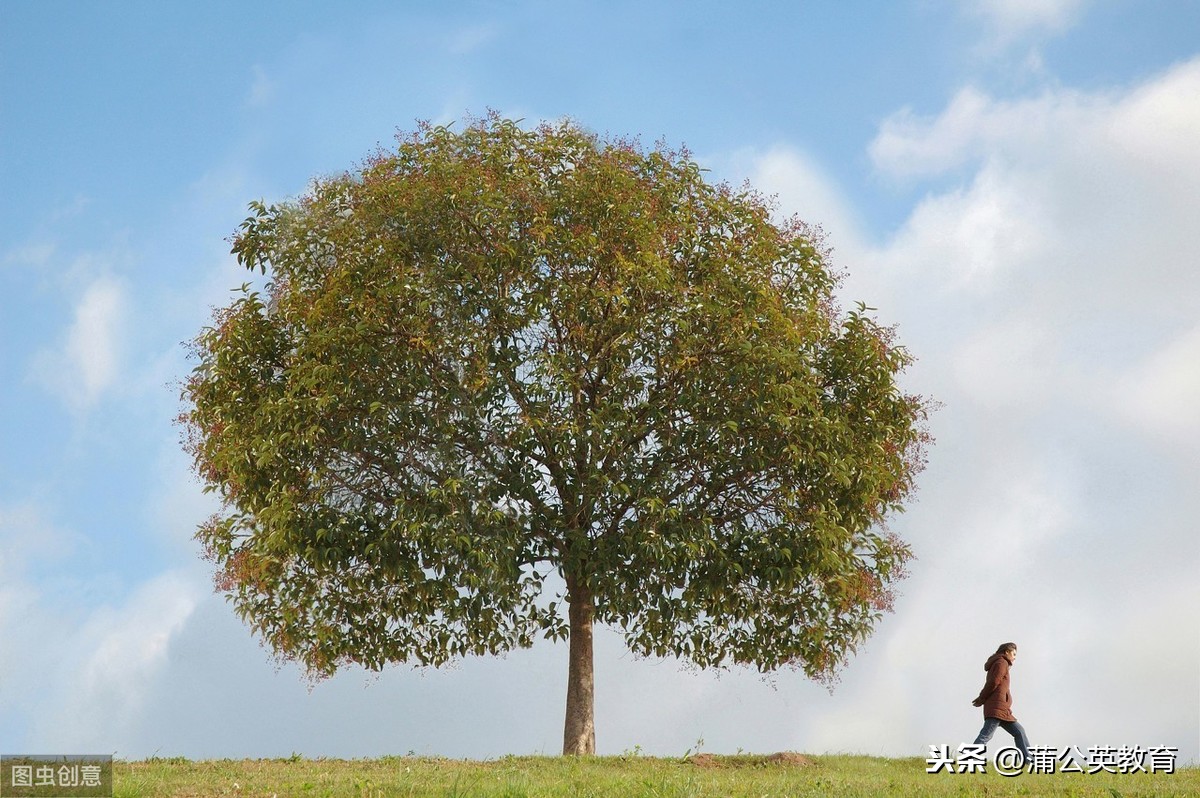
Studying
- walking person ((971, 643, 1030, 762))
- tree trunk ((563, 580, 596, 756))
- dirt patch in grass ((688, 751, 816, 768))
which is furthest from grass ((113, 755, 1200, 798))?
tree trunk ((563, 580, 596, 756))

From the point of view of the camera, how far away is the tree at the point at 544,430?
19.6 meters

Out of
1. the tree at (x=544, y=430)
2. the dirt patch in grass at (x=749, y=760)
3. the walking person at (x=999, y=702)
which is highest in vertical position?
the tree at (x=544, y=430)

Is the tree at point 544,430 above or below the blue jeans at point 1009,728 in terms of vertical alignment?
above

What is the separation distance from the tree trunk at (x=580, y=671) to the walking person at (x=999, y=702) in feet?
22.0

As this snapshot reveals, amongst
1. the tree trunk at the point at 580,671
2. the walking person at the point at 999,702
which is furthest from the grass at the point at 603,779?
the tree trunk at the point at 580,671

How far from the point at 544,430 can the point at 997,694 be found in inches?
352

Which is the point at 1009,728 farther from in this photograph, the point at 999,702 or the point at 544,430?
the point at 544,430

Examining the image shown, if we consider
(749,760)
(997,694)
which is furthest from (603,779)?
(997,694)

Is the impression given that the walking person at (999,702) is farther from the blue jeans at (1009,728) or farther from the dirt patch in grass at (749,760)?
the dirt patch in grass at (749,760)

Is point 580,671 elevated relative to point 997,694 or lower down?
elevated

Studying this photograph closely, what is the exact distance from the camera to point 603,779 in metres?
15.8

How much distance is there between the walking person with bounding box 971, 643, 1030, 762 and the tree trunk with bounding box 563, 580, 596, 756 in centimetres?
672

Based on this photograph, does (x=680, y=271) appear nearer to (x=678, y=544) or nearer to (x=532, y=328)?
(x=532, y=328)

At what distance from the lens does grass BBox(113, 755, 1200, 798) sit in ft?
46.0
